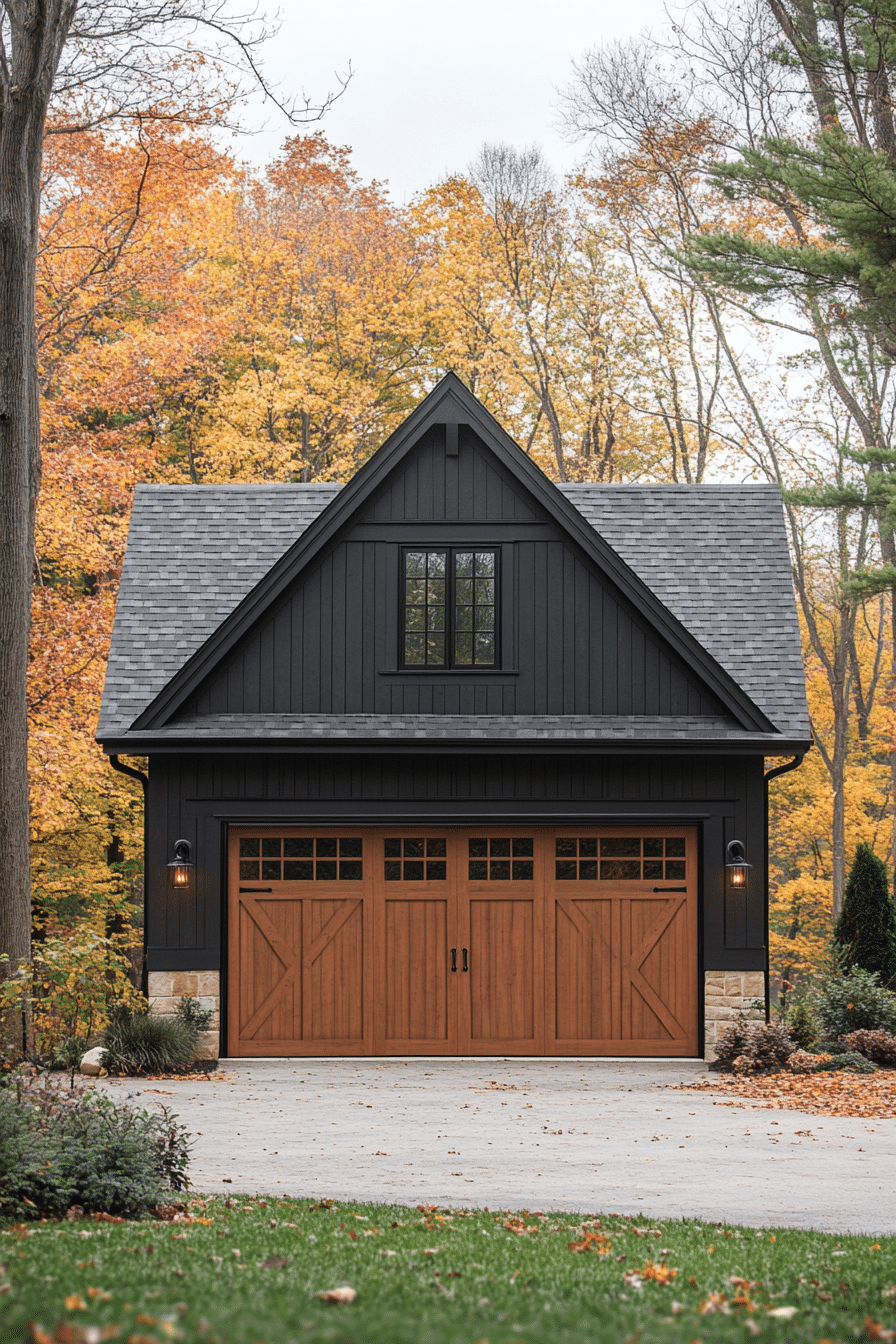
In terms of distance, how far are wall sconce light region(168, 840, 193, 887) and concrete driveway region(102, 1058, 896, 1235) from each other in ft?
7.01

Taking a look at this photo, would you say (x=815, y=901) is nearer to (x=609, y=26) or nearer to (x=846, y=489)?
(x=846, y=489)

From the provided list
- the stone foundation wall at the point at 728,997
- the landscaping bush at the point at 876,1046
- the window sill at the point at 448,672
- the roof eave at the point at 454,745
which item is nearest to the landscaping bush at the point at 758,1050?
the stone foundation wall at the point at 728,997

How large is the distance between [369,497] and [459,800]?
354 centimetres

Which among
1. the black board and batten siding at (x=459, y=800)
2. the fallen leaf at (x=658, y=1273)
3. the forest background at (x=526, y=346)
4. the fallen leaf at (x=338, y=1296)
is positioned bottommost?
the fallen leaf at (x=658, y=1273)

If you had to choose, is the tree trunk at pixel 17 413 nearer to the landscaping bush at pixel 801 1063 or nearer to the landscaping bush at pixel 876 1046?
the landscaping bush at pixel 801 1063

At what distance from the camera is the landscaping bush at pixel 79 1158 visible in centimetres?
649

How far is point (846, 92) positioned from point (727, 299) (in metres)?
5.02

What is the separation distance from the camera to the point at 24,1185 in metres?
6.40

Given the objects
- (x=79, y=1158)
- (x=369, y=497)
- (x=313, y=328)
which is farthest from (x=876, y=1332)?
(x=313, y=328)

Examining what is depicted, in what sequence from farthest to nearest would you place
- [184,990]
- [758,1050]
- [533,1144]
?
[184,990]
[758,1050]
[533,1144]

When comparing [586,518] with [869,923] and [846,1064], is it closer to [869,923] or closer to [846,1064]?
[869,923]

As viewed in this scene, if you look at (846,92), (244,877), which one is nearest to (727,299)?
(846,92)

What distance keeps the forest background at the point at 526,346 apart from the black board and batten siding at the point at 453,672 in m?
8.37

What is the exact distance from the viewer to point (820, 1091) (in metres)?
11.4
